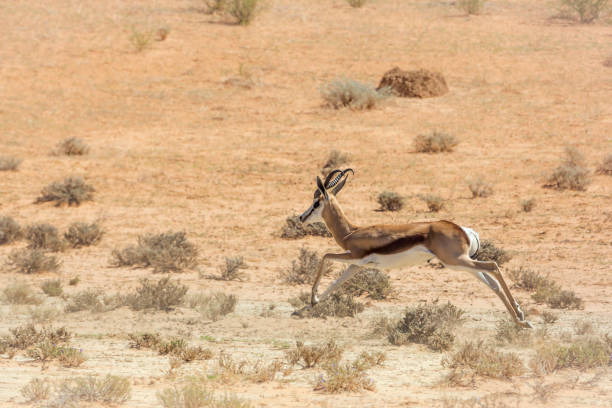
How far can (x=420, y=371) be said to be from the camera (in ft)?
23.2

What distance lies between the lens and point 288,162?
1966 cm

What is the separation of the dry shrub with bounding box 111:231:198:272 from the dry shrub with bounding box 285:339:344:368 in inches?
221

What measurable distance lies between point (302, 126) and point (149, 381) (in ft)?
54.3

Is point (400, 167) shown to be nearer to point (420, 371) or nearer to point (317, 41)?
point (420, 371)

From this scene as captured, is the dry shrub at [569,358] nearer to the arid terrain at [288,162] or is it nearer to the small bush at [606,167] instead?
the arid terrain at [288,162]

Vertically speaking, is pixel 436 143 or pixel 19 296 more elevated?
pixel 436 143

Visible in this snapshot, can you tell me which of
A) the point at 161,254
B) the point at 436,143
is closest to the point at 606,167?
the point at 436,143

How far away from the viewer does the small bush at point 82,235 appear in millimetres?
14383

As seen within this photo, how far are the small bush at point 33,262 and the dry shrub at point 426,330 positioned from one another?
685 centimetres

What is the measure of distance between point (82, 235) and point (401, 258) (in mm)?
8976

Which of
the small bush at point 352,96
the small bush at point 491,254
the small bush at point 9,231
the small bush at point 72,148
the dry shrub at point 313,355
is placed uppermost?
the dry shrub at point 313,355

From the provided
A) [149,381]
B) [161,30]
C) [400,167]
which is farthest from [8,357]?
[161,30]

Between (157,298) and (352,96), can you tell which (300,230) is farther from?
(352,96)

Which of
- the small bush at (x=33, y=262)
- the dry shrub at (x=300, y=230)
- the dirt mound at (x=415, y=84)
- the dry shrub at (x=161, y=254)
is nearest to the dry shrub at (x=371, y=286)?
the dry shrub at (x=161, y=254)
